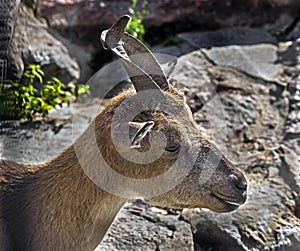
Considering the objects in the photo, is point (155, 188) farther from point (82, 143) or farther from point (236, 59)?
point (236, 59)

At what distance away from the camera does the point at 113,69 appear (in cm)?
694

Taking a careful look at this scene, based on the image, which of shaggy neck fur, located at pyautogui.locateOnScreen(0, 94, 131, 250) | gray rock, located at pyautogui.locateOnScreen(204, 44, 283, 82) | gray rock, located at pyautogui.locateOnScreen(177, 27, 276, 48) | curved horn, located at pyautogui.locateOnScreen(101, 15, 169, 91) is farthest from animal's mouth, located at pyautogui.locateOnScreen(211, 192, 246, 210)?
gray rock, located at pyautogui.locateOnScreen(177, 27, 276, 48)

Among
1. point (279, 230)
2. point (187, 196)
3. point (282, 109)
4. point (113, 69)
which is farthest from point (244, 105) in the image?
point (187, 196)

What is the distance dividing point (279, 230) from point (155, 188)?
4.49 feet

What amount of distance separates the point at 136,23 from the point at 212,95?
3.81 ft

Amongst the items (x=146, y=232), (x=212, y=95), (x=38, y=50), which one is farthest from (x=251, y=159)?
(x=38, y=50)

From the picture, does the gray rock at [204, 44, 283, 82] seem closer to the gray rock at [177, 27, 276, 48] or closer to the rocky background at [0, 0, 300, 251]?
the rocky background at [0, 0, 300, 251]

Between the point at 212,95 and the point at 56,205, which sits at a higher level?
the point at 56,205

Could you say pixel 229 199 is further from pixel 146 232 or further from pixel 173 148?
pixel 146 232

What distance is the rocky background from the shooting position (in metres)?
4.82

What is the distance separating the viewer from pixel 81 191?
387 cm

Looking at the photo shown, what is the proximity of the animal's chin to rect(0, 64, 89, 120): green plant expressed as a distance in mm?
1945

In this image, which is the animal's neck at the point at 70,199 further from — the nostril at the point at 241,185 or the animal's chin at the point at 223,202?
the nostril at the point at 241,185

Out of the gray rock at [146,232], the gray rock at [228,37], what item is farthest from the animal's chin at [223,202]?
the gray rock at [228,37]
